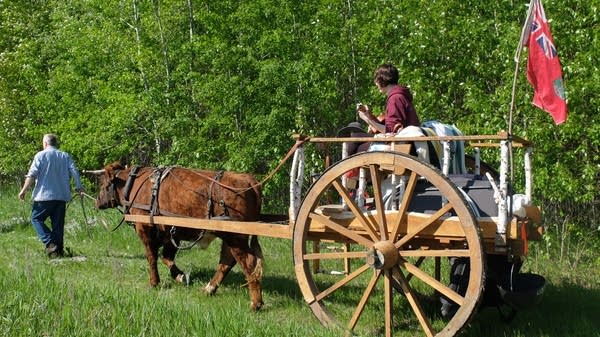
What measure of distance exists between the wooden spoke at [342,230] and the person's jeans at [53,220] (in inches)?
245

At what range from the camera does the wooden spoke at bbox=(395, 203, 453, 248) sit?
17.6 ft

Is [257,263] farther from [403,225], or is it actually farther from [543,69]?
[543,69]

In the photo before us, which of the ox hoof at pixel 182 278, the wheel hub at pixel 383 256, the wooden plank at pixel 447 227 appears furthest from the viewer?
the ox hoof at pixel 182 278

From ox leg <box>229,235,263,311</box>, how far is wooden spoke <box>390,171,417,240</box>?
2351 millimetres

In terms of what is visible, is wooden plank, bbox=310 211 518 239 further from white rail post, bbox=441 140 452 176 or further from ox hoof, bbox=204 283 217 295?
ox hoof, bbox=204 283 217 295

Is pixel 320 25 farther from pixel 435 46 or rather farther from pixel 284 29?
pixel 435 46

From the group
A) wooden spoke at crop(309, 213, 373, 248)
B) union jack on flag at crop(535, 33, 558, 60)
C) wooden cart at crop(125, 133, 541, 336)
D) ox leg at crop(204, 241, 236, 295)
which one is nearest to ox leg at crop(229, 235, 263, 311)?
ox leg at crop(204, 241, 236, 295)

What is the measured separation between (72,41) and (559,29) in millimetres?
13450

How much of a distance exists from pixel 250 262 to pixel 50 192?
457cm

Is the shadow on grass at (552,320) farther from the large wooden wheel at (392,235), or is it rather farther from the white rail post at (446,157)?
the white rail post at (446,157)

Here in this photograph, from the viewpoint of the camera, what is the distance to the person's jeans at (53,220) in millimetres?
10898

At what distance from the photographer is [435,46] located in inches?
526

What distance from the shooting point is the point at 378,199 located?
5.73 meters

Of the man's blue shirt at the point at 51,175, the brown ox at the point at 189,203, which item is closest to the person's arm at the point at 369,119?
the brown ox at the point at 189,203
